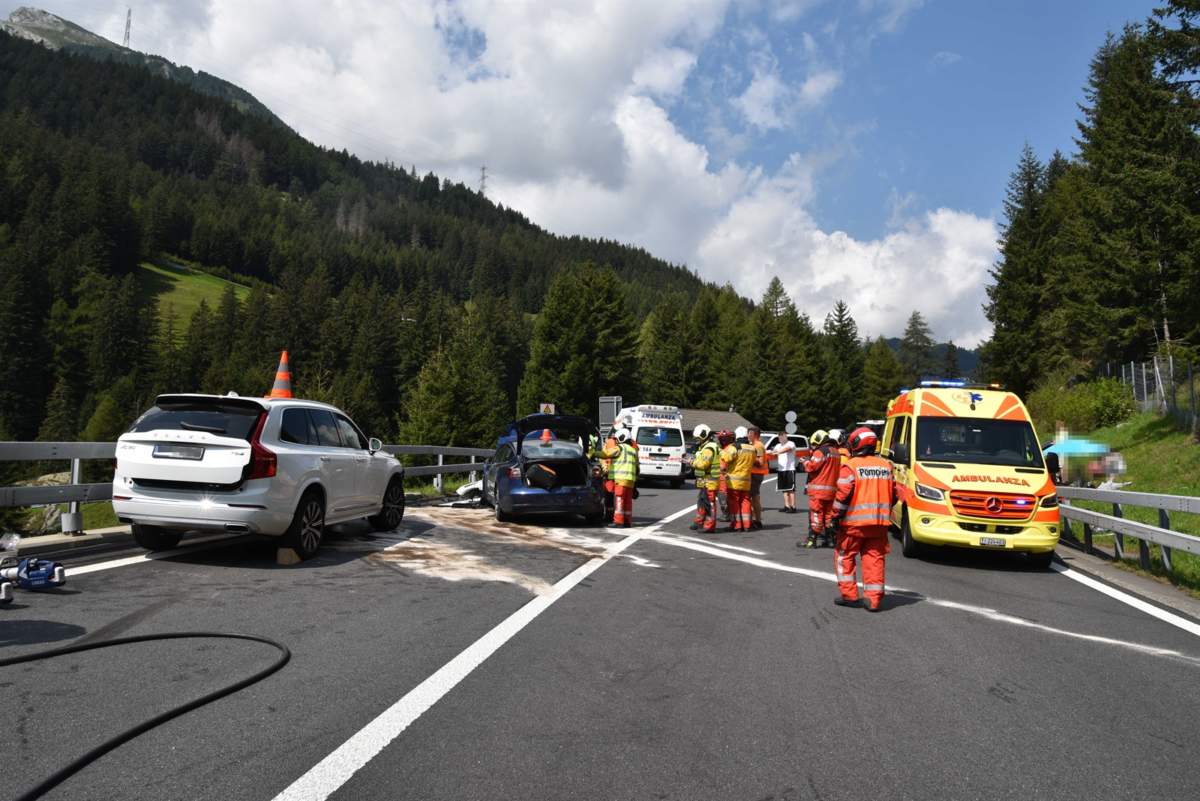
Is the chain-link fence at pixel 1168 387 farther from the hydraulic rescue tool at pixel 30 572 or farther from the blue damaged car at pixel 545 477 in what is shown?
the hydraulic rescue tool at pixel 30 572

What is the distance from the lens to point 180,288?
12862cm

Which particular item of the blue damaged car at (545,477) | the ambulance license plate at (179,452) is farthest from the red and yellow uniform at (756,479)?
the ambulance license plate at (179,452)

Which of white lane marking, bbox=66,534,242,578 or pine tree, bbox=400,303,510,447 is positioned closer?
white lane marking, bbox=66,534,242,578

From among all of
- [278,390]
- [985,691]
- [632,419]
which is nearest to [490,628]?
[985,691]

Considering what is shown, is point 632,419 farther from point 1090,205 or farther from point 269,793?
point 269,793

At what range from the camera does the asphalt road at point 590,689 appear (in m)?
3.77

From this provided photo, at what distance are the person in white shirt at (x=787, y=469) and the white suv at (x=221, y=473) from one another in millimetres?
12006

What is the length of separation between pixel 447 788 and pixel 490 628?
3.02 metres

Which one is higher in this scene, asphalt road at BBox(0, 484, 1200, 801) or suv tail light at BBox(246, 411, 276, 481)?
suv tail light at BBox(246, 411, 276, 481)

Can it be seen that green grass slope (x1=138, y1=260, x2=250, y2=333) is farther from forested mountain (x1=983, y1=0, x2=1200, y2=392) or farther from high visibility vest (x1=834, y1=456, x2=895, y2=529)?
high visibility vest (x1=834, y1=456, x2=895, y2=529)

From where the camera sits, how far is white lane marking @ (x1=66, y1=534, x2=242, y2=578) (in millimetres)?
8078

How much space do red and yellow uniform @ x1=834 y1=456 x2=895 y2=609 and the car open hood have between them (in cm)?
736

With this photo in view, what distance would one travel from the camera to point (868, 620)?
294 inches

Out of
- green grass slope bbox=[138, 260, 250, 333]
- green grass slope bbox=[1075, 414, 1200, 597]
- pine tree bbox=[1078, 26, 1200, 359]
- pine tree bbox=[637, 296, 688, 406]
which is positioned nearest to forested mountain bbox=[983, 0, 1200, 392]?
pine tree bbox=[1078, 26, 1200, 359]
